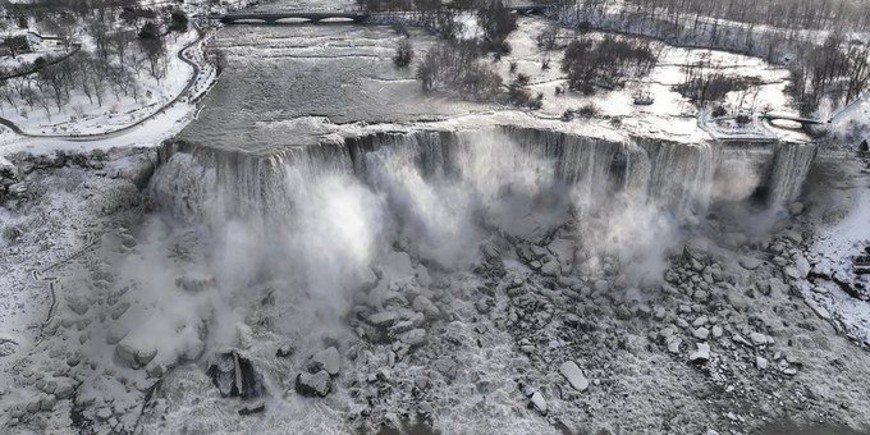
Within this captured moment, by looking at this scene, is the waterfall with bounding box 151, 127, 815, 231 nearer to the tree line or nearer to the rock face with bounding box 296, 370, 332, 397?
the tree line

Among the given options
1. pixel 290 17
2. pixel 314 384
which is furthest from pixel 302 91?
pixel 314 384

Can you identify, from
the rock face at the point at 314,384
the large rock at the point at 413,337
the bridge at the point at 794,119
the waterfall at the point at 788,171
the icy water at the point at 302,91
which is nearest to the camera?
the rock face at the point at 314,384

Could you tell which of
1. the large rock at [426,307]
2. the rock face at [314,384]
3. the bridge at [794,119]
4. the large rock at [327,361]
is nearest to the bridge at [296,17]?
the bridge at [794,119]

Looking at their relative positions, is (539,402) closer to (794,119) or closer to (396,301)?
(396,301)

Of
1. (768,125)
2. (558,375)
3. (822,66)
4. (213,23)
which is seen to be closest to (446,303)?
(558,375)

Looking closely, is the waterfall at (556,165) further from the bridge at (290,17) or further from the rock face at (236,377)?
the bridge at (290,17)

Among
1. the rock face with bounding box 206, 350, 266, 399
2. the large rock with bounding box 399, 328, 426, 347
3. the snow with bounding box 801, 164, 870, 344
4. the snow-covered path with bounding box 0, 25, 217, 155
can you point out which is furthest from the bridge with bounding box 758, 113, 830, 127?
Result: the snow-covered path with bounding box 0, 25, 217, 155
